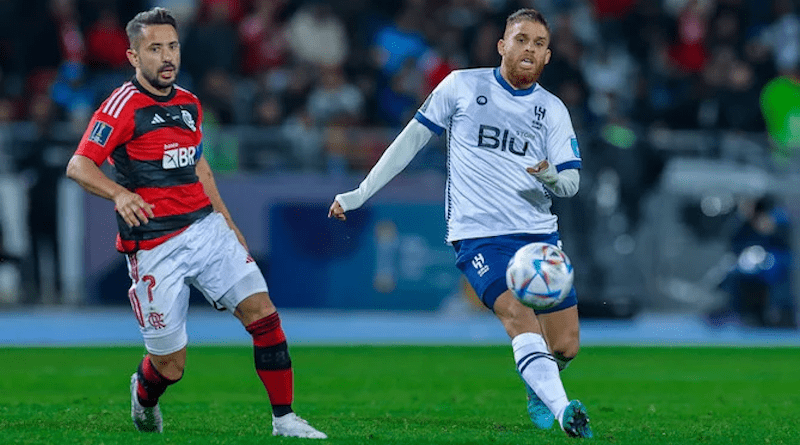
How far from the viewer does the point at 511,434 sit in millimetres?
8359

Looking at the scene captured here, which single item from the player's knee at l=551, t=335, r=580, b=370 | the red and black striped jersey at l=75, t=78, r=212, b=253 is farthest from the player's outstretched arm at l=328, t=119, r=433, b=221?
the player's knee at l=551, t=335, r=580, b=370

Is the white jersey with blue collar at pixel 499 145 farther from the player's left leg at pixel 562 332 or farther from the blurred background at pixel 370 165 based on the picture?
the blurred background at pixel 370 165

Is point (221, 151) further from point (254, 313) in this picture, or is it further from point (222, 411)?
point (254, 313)

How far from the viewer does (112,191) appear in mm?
7547

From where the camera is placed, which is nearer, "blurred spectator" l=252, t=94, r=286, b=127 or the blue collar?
the blue collar

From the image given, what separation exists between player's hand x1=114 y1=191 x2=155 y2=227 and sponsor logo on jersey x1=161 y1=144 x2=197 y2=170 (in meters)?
0.51

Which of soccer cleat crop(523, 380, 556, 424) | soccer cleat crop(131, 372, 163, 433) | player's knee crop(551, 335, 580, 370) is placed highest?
player's knee crop(551, 335, 580, 370)

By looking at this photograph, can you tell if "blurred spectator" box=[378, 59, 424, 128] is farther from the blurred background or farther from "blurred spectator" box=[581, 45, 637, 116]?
"blurred spectator" box=[581, 45, 637, 116]

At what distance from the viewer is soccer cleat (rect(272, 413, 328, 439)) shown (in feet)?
25.6

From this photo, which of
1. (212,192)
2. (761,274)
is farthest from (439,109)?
(761,274)

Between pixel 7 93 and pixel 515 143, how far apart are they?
13451mm

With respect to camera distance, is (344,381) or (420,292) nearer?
(344,381)

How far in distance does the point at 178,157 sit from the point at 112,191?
1.97 feet

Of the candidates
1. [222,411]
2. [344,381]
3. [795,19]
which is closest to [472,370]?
[344,381]
